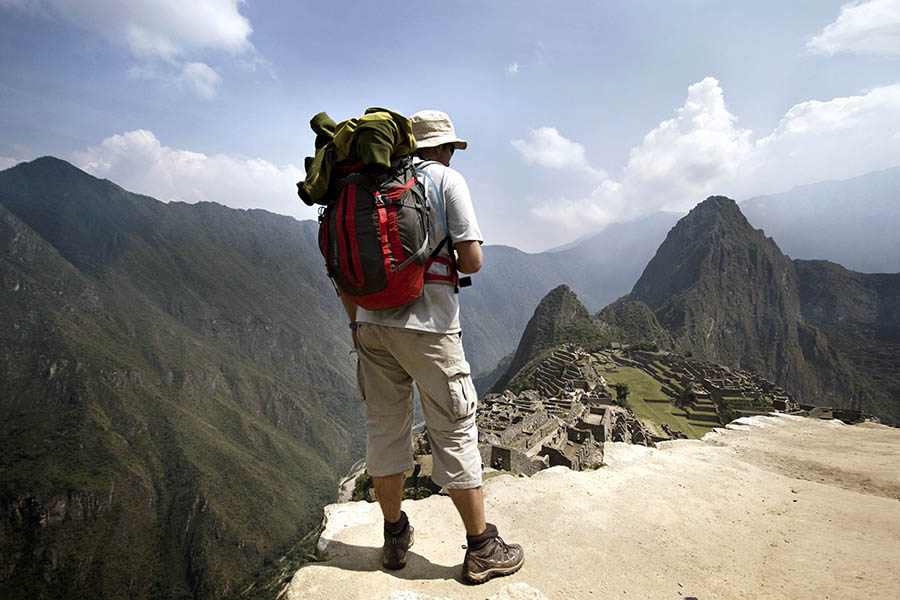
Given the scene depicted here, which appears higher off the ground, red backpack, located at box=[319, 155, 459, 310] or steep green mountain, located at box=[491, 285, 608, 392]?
red backpack, located at box=[319, 155, 459, 310]

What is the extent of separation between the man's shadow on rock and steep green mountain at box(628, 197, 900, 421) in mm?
124142

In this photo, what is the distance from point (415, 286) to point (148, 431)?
458 ft

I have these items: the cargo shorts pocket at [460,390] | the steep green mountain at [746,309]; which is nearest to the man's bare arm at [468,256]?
the cargo shorts pocket at [460,390]

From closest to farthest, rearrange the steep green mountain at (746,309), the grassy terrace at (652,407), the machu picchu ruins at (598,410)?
1. the machu picchu ruins at (598,410)
2. the grassy terrace at (652,407)
3. the steep green mountain at (746,309)

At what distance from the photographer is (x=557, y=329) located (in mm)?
102688

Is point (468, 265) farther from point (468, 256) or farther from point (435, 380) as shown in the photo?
point (435, 380)

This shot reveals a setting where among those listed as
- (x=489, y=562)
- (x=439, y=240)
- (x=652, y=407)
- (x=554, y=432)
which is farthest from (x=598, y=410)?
(x=439, y=240)

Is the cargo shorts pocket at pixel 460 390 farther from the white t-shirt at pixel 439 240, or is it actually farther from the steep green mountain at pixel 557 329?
the steep green mountain at pixel 557 329

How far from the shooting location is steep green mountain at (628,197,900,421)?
124 meters

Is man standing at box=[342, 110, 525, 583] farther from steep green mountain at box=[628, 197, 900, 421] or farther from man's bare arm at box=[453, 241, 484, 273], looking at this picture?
steep green mountain at box=[628, 197, 900, 421]

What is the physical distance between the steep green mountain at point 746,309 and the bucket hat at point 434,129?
12438 cm

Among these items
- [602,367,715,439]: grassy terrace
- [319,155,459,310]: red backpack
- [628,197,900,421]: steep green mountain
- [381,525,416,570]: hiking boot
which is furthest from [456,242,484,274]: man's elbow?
[628,197,900,421]: steep green mountain

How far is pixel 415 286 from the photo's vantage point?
229 centimetres

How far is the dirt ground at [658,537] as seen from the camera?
2.42 metres
